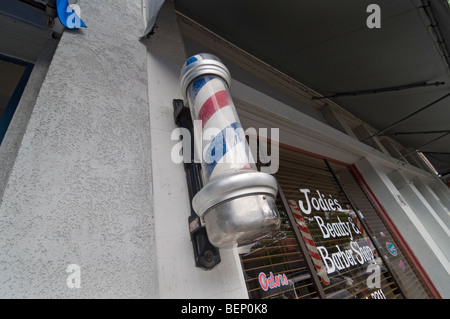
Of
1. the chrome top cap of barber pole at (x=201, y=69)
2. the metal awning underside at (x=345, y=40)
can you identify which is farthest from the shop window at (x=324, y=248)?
the metal awning underside at (x=345, y=40)

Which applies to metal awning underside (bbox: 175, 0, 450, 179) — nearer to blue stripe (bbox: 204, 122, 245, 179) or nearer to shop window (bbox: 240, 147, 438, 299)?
shop window (bbox: 240, 147, 438, 299)

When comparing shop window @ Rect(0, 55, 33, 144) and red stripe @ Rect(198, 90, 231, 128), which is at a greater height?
shop window @ Rect(0, 55, 33, 144)

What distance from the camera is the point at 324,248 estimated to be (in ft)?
6.12

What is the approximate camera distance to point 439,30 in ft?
6.66

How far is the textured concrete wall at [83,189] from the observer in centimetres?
58

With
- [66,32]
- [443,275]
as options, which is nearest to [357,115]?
[443,275]

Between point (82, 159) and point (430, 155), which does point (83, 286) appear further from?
point (430, 155)

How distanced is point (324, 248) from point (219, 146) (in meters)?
1.74

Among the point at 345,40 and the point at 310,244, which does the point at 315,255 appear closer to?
the point at 310,244

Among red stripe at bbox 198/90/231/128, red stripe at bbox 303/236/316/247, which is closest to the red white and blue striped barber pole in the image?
red stripe at bbox 198/90/231/128

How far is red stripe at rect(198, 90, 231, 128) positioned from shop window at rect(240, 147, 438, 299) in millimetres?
637

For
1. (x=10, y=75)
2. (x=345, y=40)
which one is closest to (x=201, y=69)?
→ (x=10, y=75)

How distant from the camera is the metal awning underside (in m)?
1.95

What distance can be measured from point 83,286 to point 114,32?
1.31m
